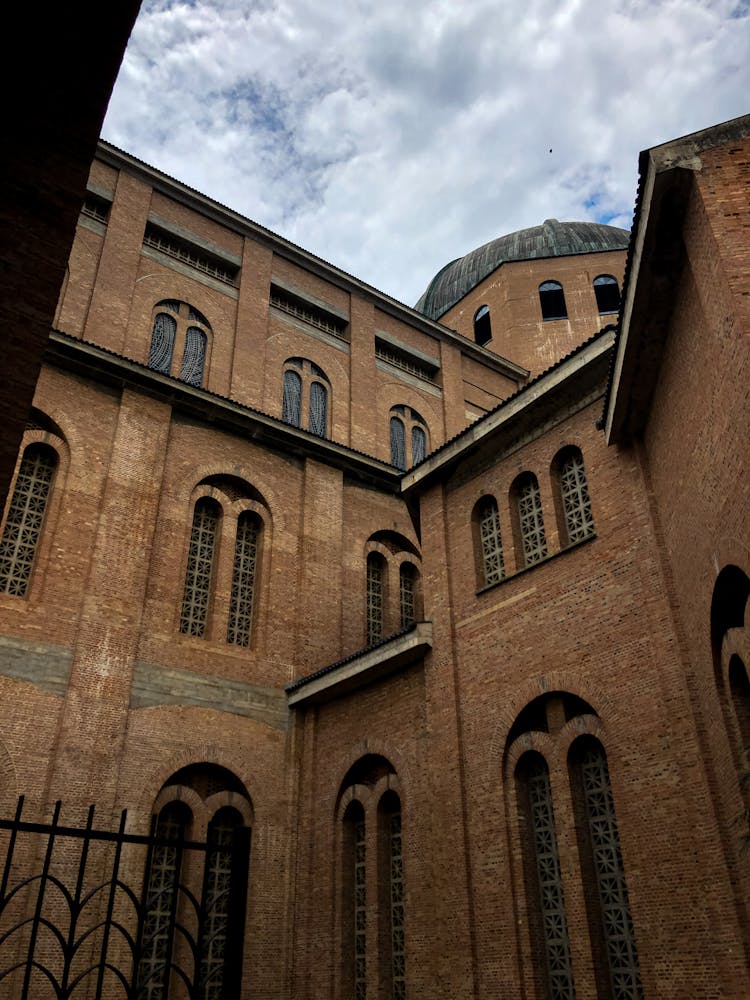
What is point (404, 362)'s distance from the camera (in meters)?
23.4

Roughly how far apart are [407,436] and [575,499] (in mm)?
10506

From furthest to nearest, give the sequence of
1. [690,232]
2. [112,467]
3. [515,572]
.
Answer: [112,467], [515,572], [690,232]

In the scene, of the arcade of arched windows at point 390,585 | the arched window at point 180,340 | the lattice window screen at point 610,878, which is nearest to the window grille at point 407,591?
the arcade of arched windows at point 390,585

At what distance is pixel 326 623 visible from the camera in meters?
16.9

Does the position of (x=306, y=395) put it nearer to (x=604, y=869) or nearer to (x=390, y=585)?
(x=390, y=585)

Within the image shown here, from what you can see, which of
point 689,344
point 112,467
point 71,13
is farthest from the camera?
point 112,467

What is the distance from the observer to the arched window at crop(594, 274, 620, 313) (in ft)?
97.1

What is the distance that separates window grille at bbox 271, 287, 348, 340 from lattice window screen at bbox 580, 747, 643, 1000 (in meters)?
13.9

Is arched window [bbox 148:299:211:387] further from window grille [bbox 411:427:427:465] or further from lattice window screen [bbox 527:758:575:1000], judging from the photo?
lattice window screen [bbox 527:758:575:1000]

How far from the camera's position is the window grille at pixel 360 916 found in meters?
12.9

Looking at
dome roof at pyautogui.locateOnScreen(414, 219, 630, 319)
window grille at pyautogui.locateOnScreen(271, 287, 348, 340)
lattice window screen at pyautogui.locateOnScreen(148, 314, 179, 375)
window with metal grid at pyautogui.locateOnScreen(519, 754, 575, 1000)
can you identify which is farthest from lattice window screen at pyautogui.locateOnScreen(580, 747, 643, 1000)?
dome roof at pyautogui.locateOnScreen(414, 219, 630, 319)

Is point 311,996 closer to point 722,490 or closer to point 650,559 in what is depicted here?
point 650,559

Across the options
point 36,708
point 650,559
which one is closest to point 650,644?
point 650,559

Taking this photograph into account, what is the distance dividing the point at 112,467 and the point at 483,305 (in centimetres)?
1869
